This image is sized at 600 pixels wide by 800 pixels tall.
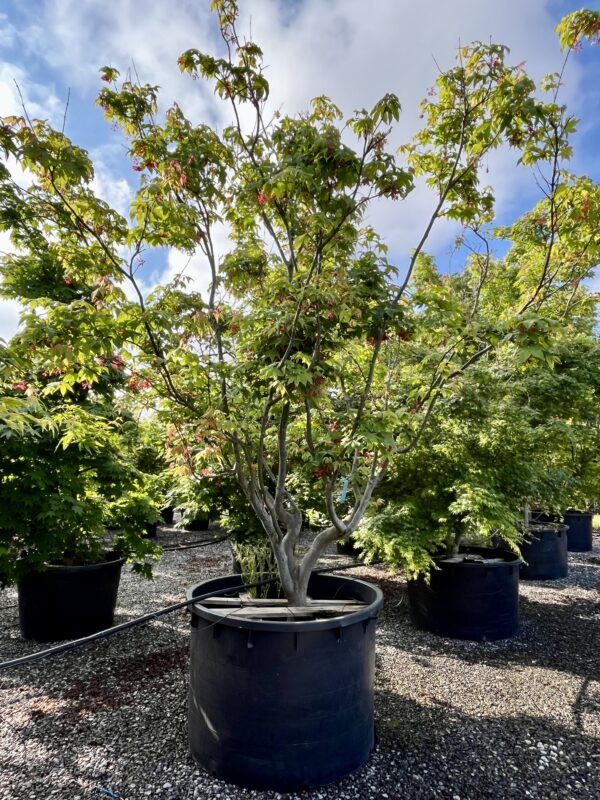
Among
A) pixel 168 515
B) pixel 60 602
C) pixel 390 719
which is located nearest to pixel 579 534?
pixel 390 719

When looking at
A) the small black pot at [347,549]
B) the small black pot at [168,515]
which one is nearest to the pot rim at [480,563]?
the small black pot at [347,549]

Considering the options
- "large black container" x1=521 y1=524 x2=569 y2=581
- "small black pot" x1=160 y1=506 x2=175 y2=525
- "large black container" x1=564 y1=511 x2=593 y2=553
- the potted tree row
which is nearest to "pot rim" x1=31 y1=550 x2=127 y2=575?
the potted tree row

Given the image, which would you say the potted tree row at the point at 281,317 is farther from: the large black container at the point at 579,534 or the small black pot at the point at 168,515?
the small black pot at the point at 168,515

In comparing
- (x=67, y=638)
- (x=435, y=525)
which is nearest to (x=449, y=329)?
(x=435, y=525)

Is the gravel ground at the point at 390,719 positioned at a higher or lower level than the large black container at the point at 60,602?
lower

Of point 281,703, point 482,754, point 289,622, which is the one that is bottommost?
point 482,754

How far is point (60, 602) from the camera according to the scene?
4043 millimetres

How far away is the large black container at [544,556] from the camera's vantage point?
6.77 m

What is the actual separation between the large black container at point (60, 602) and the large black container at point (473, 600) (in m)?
2.96

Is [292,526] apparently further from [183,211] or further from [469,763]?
[183,211]

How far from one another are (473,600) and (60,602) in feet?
11.7

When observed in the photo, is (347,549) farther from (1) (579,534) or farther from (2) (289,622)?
(2) (289,622)

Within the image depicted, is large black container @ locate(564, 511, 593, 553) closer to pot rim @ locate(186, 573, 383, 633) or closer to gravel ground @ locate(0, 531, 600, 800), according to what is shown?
gravel ground @ locate(0, 531, 600, 800)

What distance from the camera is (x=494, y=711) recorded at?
3.01m
